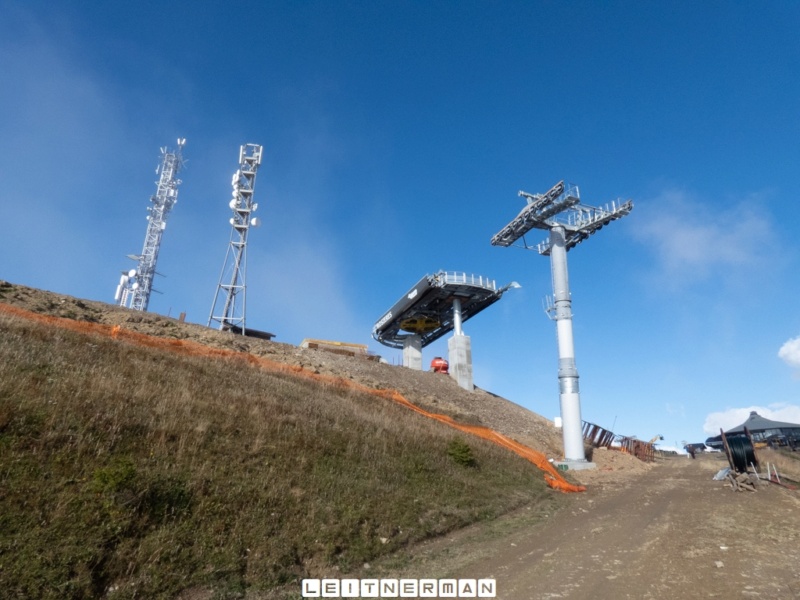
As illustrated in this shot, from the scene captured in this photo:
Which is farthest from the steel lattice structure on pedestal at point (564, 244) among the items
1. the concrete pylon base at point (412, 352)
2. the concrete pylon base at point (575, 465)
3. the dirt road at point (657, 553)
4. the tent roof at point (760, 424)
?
the tent roof at point (760, 424)

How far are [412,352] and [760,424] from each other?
56167 millimetres

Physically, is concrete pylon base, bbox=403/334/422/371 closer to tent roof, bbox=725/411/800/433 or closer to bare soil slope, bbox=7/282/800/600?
bare soil slope, bbox=7/282/800/600

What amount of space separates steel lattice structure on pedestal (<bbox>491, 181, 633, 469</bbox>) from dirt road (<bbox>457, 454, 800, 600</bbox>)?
1167 centimetres

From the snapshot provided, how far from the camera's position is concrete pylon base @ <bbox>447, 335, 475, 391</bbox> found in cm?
4475

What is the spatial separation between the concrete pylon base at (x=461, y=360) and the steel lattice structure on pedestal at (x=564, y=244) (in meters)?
15.4

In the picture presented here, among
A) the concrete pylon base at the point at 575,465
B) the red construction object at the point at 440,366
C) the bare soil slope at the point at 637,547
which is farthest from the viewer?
the red construction object at the point at 440,366

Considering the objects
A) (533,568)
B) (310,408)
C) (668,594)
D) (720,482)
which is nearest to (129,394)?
(310,408)

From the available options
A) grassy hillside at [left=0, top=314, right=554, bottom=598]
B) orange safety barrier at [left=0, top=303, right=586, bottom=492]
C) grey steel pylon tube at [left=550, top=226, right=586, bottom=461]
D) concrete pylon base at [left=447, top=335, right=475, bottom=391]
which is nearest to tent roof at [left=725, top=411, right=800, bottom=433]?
concrete pylon base at [left=447, top=335, right=475, bottom=391]

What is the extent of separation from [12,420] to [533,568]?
9.49 meters

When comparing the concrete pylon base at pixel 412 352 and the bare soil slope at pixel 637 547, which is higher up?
the concrete pylon base at pixel 412 352

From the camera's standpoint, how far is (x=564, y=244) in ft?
99.6

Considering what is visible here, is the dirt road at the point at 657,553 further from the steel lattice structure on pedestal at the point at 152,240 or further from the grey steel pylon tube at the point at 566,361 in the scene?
the steel lattice structure on pedestal at the point at 152,240

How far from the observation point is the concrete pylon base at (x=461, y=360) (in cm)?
4475

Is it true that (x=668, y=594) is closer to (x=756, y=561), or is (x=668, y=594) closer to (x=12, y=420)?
(x=756, y=561)
